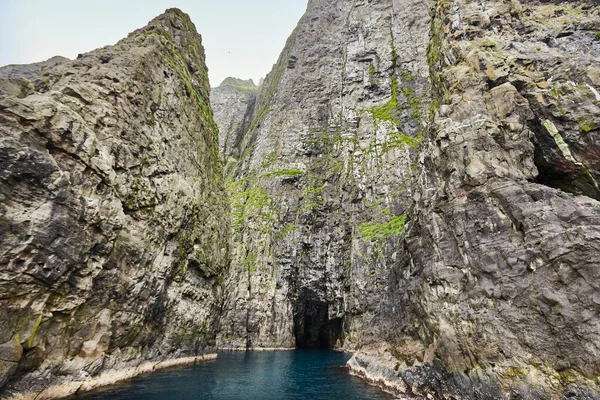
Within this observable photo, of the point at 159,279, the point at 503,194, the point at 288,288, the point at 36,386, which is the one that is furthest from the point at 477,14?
the point at 288,288

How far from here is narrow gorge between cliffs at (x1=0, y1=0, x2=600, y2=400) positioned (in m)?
16.9

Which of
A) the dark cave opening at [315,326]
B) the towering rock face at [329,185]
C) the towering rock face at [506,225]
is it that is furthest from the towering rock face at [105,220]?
the dark cave opening at [315,326]

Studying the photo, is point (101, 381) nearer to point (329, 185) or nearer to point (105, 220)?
point (105, 220)

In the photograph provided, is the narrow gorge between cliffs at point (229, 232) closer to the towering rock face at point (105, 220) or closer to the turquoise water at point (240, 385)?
the towering rock face at point (105, 220)

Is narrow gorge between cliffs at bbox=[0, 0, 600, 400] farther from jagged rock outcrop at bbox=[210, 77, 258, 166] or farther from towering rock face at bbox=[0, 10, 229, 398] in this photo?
jagged rock outcrop at bbox=[210, 77, 258, 166]

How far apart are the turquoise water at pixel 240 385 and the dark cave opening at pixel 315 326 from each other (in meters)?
27.7

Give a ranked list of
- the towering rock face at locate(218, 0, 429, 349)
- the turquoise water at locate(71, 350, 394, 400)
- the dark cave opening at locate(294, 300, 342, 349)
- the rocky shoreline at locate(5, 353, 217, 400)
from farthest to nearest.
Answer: the dark cave opening at locate(294, 300, 342, 349) → the towering rock face at locate(218, 0, 429, 349) → the turquoise water at locate(71, 350, 394, 400) → the rocky shoreline at locate(5, 353, 217, 400)

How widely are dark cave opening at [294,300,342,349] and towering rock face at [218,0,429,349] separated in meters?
0.28

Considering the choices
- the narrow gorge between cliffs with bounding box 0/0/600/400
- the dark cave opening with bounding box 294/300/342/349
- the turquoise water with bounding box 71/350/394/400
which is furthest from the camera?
the dark cave opening with bounding box 294/300/342/349

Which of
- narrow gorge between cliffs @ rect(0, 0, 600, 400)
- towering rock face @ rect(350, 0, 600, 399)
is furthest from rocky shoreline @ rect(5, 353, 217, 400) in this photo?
towering rock face @ rect(350, 0, 600, 399)

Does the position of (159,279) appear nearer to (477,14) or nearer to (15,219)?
(15,219)

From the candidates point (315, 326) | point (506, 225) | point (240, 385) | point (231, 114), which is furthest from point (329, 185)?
point (231, 114)

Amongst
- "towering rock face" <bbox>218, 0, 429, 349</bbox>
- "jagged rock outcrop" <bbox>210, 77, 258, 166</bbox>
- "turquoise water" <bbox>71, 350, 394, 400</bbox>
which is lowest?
"turquoise water" <bbox>71, 350, 394, 400</bbox>

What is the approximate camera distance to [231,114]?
119 m
